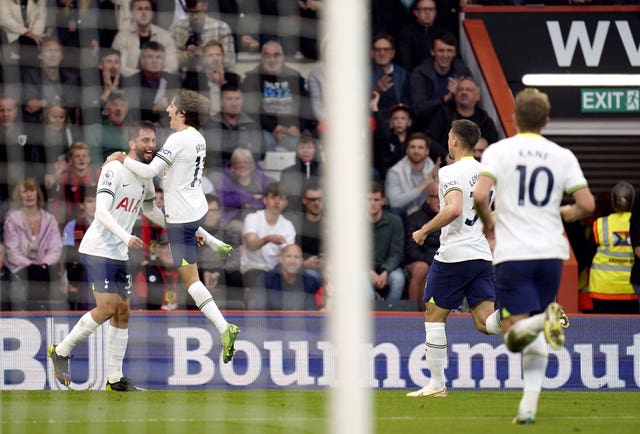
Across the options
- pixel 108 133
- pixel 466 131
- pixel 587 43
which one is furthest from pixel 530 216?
pixel 587 43

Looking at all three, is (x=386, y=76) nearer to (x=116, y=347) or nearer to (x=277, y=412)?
(x=116, y=347)

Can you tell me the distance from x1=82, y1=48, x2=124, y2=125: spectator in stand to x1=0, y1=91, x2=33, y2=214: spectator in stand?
2.18 ft

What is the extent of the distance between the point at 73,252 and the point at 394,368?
3091mm

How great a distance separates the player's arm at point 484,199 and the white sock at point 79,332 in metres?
3.81

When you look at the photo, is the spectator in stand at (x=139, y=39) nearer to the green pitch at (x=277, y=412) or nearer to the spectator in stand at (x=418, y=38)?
the green pitch at (x=277, y=412)

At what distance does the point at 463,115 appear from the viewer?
46.2 ft

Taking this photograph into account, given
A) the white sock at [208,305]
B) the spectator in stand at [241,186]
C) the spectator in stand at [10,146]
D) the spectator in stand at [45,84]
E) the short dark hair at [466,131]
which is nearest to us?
the short dark hair at [466,131]

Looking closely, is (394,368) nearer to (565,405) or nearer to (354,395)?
(565,405)

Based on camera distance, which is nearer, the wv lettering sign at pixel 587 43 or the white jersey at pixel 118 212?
the white jersey at pixel 118 212

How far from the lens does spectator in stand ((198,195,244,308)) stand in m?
12.0

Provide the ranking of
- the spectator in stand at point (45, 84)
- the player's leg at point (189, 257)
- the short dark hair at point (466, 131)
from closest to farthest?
the short dark hair at point (466, 131) < the player's leg at point (189, 257) < the spectator in stand at point (45, 84)

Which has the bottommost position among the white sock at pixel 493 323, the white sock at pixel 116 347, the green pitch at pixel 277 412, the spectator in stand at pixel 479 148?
the green pitch at pixel 277 412

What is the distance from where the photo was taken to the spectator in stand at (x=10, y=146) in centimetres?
1138

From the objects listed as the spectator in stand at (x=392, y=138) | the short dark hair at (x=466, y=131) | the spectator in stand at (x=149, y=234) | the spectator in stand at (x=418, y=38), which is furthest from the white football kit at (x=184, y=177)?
the spectator in stand at (x=418, y=38)
